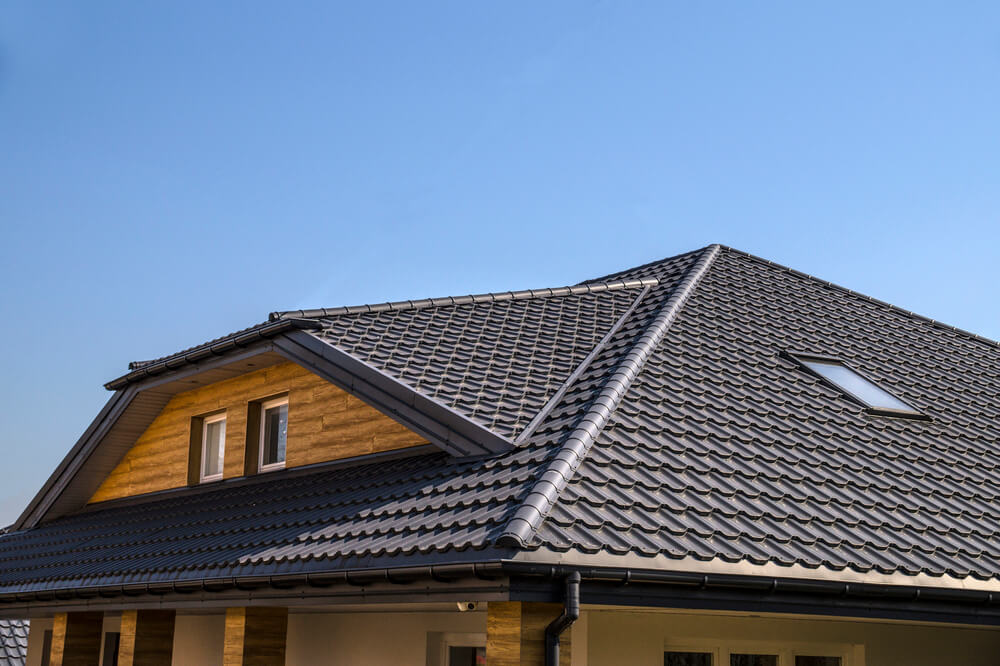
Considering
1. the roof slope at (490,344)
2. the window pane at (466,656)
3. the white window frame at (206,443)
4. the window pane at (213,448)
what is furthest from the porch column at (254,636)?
the window pane at (213,448)

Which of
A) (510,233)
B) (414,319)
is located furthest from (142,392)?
(510,233)

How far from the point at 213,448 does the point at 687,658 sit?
745cm

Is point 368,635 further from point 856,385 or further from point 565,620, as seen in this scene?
point 856,385

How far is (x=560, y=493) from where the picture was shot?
7105 millimetres

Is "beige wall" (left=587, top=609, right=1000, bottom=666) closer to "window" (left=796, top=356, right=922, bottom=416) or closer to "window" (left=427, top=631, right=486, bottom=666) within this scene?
"window" (left=427, top=631, right=486, bottom=666)

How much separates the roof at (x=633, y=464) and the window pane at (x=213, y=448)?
2.43 ft

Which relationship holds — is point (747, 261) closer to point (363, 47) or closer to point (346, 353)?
point (363, 47)

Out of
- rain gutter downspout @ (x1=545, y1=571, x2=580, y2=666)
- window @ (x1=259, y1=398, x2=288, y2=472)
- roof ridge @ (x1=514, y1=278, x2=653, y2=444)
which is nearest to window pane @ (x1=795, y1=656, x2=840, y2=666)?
roof ridge @ (x1=514, y1=278, x2=653, y2=444)

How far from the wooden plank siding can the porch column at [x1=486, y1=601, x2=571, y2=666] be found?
343 centimetres

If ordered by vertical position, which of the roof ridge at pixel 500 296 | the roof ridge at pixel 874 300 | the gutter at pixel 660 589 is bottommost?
the gutter at pixel 660 589

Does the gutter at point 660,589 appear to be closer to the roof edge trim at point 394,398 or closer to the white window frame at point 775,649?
A: the white window frame at point 775,649

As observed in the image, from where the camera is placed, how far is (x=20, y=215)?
2931 centimetres

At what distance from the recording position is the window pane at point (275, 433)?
40.3 feet

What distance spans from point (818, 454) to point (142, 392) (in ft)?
29.0
